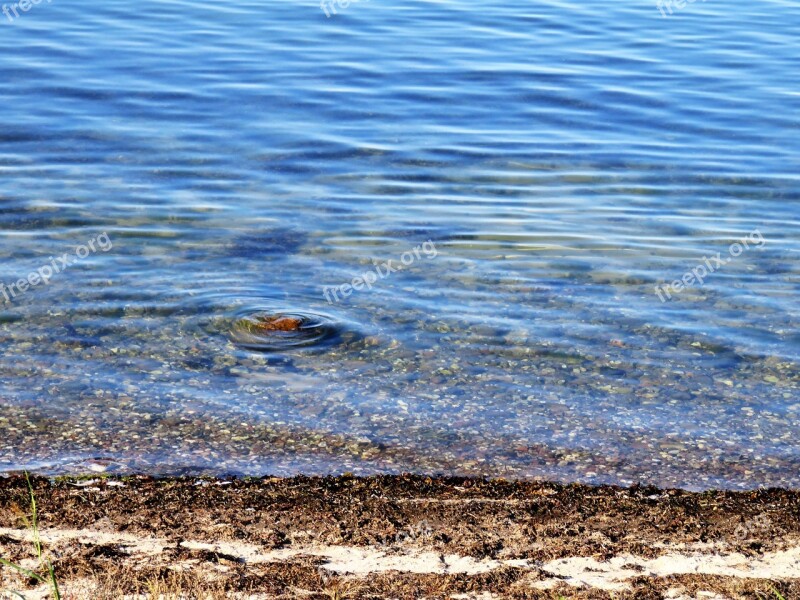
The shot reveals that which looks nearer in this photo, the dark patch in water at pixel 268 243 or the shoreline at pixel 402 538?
the shoreline at pixel 402 538

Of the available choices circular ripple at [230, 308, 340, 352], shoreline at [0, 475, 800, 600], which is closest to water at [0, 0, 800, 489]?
circular ripple at [230, 308, 340, 352]

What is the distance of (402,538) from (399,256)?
577cm

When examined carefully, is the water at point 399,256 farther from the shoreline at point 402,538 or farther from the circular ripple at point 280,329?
the shoreline at point 402,538

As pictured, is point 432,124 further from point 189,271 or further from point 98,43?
point 98,43

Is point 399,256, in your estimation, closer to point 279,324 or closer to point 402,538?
point 279,324

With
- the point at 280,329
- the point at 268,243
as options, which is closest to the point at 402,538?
the point at 280,329

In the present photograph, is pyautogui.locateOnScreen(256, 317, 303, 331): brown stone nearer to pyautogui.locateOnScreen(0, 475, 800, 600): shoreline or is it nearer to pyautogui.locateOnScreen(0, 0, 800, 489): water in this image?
pyautogui.locateOnScreen(0, 0, 800, 489): water

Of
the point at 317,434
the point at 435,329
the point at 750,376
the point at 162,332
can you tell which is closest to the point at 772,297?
the point at 750,376

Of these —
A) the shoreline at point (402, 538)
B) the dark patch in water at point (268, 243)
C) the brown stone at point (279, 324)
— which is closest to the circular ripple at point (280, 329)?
the brown stone at point (279, 324)

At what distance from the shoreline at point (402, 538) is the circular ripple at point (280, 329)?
246 cm

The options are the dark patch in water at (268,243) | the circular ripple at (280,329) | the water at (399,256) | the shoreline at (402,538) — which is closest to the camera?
the shoreline at (402,538)

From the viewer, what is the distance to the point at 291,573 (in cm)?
618

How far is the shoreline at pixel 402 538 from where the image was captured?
6.09 meters

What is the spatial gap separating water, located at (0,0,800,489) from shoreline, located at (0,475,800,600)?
510mm
